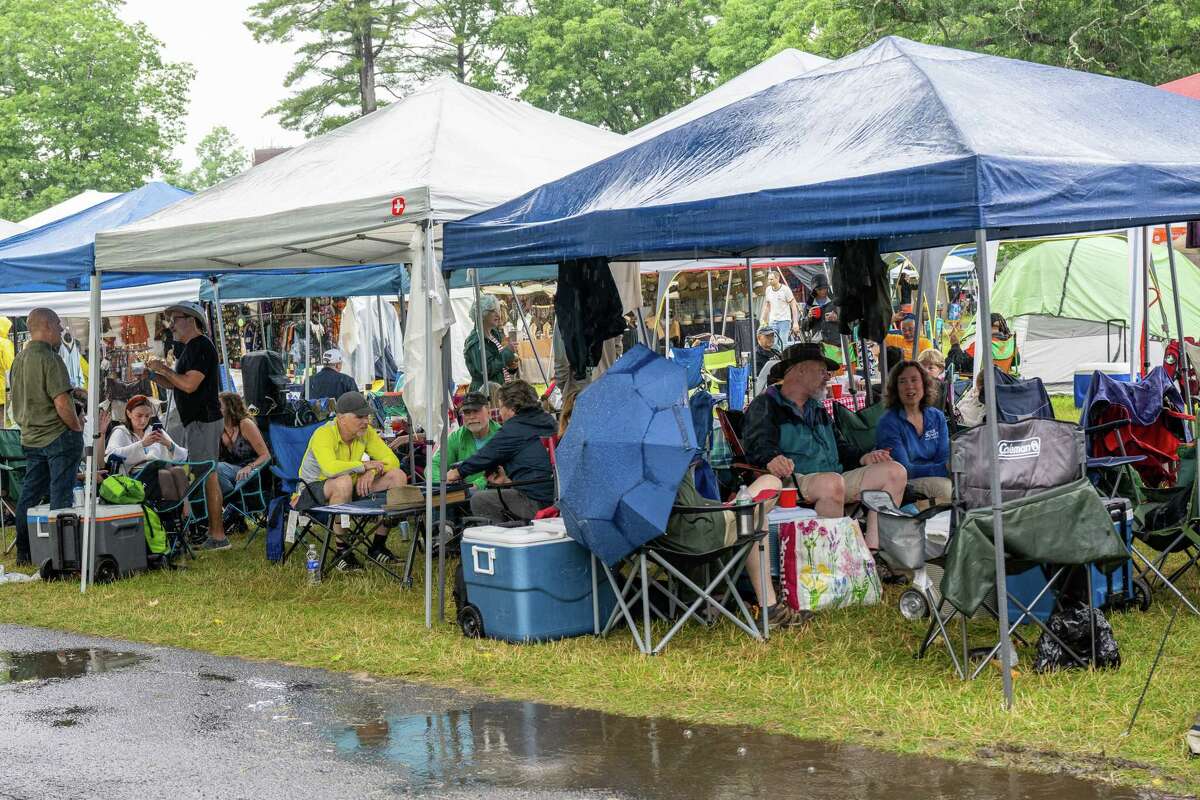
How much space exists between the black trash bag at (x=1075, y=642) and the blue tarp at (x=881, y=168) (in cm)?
163

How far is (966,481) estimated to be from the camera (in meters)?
5.95

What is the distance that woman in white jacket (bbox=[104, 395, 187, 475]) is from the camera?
10.2 meters

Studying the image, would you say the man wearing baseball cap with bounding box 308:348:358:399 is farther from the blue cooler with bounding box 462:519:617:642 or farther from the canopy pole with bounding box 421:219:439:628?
the blue cooler with bounding box 462:519:617:642

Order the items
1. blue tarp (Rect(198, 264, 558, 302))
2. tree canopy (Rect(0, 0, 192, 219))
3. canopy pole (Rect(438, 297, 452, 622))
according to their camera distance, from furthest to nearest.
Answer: tree canopy (Rect(0, 0, 192, 219))
blue tarp (Rect(198, 264, 558, 302))
canopy pole (Rect(438, 297, 452, 622))

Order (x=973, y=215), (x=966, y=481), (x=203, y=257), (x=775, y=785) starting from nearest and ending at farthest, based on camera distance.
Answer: (x=775, y=785) < (x=973, y=215) < (x=966, y=481) < (x=203, y=257)

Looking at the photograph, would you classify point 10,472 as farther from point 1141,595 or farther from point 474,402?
point 1141,595

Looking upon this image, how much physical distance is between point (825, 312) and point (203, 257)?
733cm

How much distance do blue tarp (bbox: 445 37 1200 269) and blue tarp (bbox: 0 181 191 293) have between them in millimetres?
3601

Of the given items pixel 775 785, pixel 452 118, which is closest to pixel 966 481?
pixel 775 785

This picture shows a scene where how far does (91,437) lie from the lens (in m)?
8.97

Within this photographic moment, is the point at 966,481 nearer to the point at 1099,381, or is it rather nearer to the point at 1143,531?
the point at 1143,531

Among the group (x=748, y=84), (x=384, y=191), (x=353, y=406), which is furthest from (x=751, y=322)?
(x=384, y=191)

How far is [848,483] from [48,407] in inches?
228

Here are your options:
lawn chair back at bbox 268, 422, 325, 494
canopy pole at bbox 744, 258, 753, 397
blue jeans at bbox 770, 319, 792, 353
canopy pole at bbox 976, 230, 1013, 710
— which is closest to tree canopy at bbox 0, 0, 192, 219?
blue jeans at bbox 770, 319, 792, 353
